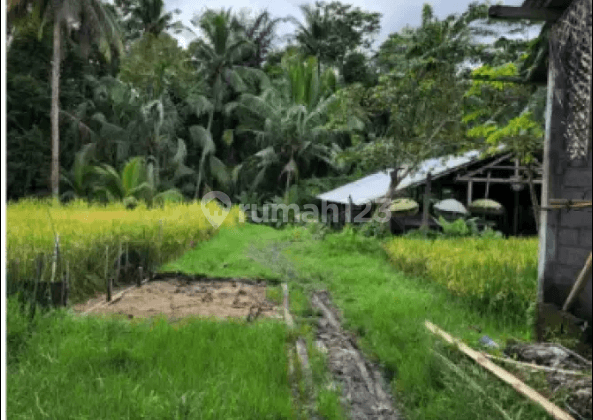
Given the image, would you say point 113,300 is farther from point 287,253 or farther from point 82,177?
point 82,177

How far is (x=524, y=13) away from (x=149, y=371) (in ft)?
5.70

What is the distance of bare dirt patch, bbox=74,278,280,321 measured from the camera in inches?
127

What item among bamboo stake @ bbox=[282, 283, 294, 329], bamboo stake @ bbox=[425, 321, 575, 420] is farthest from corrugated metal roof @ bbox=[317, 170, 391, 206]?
bamboo stake @ bbox=[425, 321, 575, 420]

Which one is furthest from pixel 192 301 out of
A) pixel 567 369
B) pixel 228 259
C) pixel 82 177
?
pixel 82 177

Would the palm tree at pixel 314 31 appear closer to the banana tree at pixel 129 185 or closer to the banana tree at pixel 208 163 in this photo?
the banana tree at pixel 129 185

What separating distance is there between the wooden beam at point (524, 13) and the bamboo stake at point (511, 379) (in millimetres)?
808

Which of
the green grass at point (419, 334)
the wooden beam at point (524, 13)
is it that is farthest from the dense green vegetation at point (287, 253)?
the wooden beam at point (524, 13)

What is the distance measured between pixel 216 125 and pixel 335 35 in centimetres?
1013

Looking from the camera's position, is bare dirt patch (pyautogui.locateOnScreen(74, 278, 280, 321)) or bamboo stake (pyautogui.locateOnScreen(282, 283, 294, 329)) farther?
bare dirt patch (pyautogui.locateOnScreen(74, 278, 280, 321))

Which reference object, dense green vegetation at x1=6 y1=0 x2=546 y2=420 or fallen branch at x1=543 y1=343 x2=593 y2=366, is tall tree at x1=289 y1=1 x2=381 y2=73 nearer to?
dense green vegetation at x1=6 y1=0 x2=546 y2=420

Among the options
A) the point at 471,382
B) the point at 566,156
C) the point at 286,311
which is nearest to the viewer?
the point at 566,156

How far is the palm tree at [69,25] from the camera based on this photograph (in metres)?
7.50

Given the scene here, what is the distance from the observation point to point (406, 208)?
6.98m

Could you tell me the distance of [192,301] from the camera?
12.0ft
